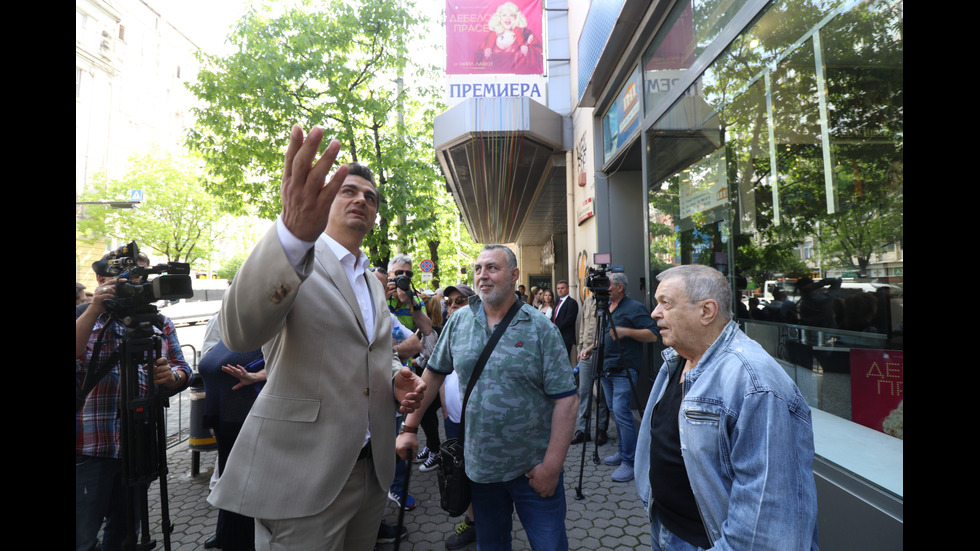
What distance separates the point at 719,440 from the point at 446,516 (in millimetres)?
3015

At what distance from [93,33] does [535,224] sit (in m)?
34.5

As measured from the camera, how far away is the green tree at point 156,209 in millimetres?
23000

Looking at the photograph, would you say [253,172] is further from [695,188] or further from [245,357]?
[695,188]

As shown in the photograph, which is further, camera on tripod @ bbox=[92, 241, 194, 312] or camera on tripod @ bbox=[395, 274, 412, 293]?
camera on tripod @ bbox=[395, 274, 412, 293]

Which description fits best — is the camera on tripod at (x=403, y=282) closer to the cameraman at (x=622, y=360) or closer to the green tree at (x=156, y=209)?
the cameraman at (x=622, y=360)

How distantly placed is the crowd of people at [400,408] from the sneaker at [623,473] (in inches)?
90.3

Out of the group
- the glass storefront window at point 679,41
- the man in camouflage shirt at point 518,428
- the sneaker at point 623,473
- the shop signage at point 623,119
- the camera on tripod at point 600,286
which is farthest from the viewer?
the shop signage at point 623,119

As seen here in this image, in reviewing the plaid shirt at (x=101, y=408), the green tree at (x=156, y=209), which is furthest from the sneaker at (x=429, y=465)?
the green tree at (x=156, y=209)

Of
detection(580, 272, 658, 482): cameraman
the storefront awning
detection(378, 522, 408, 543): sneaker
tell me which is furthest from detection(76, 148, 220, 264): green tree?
detection(378, 522, 408, 543): sneaker

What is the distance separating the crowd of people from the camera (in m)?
1.28

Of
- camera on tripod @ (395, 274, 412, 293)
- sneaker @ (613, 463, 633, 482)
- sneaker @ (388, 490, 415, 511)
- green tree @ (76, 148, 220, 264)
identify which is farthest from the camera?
Result: green tree @ (76, 148, 220, 264)

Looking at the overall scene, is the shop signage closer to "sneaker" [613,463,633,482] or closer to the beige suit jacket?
"sneaker" [613,463,633,482]

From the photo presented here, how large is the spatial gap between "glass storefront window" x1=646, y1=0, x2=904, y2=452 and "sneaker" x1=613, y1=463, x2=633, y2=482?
1943mm
